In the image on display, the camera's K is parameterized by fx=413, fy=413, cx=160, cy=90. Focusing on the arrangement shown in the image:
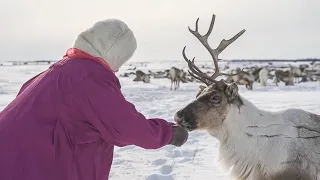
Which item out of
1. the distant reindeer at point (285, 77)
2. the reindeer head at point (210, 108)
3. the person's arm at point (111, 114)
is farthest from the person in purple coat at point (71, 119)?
the distant reindeer at point (285, 77)

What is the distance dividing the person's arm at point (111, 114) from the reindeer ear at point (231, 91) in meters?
1.32

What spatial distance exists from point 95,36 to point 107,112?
1.24ft

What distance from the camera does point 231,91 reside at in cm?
314

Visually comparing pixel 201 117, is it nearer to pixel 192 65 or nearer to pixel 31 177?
pixel 192 65

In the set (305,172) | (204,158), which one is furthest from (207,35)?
(204,158)

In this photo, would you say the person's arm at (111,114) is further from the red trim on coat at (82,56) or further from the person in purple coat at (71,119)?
the red trim on coat at (82,56)

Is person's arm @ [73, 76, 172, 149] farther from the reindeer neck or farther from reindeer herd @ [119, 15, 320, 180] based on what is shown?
the reindeer neck

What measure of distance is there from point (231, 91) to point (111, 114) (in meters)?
1.53

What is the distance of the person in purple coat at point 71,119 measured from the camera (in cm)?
178

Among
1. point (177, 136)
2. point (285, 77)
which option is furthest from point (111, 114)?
point (285, 77)

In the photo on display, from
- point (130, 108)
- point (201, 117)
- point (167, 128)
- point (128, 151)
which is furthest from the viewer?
point (128, 151)

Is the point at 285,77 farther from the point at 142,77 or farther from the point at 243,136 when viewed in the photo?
the point at 243,136

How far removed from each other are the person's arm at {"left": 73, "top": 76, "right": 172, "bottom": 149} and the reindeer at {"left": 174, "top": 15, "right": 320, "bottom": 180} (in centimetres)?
117

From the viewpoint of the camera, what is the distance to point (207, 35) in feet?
12.8
